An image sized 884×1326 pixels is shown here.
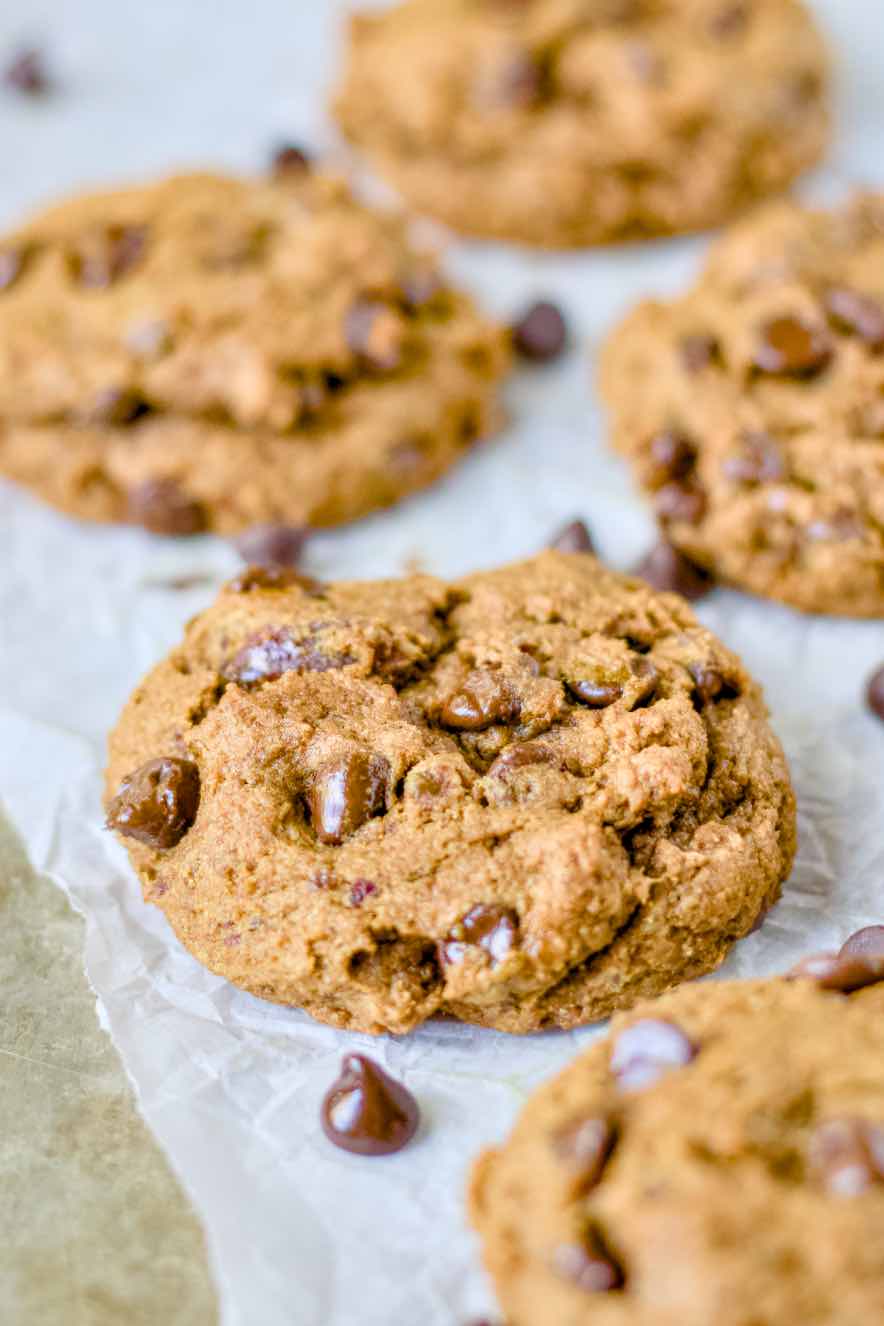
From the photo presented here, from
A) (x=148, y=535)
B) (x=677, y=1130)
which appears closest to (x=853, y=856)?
(x=677, y=1130)

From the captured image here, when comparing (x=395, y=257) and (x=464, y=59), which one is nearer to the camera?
(x=395, y=257)

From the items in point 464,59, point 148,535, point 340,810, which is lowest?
point 148,535

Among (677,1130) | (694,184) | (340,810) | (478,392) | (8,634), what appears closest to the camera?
(677,1130)

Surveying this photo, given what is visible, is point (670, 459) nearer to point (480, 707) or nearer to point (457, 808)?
point (480, 707)

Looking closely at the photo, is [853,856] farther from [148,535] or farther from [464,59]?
[464,59]

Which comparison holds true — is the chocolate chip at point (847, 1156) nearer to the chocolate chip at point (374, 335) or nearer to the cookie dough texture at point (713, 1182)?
the cookie dough texture at point (713, 1182)

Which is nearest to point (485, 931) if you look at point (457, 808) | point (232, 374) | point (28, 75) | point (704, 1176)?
point (457, 808)

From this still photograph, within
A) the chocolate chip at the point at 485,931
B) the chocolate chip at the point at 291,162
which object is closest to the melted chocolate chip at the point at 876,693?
the chocolate chip at the point at 485,931

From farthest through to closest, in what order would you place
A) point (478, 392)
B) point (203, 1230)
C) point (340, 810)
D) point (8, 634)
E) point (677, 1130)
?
point (478, 392) → point (8, 634) → point (340, 810) → point (203, 1230) → point (677, 1130)

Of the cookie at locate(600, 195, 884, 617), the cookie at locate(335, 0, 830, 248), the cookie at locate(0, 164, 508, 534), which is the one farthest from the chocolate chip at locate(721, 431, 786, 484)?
the cookie at locate(335, 0, 830, 248)
